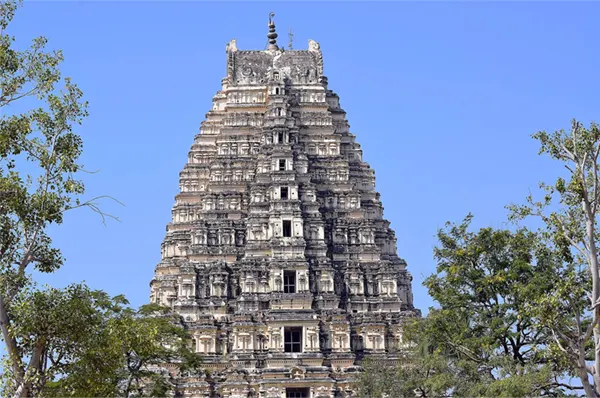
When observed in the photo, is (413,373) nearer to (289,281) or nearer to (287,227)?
(289,281)

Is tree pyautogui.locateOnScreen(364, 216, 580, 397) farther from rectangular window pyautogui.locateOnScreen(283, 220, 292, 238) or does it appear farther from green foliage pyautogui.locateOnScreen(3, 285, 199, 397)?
rectangular window pyautogui.locateOnScreen(283, 220, 292, 238)

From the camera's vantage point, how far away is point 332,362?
52625mm

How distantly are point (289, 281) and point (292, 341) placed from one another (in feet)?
11.8

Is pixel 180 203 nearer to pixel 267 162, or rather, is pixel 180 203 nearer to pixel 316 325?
pixel 267 162

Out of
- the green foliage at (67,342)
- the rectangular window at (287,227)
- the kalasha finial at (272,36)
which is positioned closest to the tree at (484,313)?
the green foliage at (67,342)

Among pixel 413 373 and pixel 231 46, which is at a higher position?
pixel 231 46

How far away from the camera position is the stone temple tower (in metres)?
52.6

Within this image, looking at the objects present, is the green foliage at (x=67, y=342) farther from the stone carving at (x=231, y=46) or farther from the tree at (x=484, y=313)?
the stone carving at (x=231, y=46)

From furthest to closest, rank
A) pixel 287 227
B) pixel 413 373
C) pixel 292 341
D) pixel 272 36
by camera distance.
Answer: pixel 272 36
pixel 287 227
pixel 292 341
pixel 413 373

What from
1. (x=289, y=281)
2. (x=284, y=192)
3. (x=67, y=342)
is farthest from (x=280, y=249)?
(x=67, y=342)

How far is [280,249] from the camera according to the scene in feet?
182

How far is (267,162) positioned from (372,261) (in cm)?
900

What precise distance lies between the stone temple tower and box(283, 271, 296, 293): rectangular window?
78mm

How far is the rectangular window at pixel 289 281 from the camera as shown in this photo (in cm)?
5494
